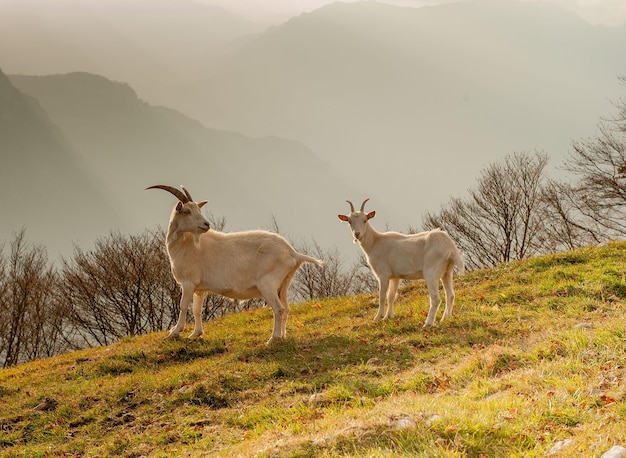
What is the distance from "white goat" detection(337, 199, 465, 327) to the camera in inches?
510

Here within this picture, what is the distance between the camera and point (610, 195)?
123 feet

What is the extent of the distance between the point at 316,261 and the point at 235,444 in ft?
21.7

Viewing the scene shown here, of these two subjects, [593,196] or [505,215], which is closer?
[593,196]

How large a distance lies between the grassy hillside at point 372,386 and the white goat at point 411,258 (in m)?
0.69

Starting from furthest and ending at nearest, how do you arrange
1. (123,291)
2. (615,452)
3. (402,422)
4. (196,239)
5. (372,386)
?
1. (123,291)
2. (196,239)
3. (372,386)
4. (402,422)
5. (615,452)

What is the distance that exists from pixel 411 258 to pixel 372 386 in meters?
5.39

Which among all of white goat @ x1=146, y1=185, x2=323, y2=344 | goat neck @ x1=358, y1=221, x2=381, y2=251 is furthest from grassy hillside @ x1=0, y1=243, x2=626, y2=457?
goat neck @ x1=358, y1=221, x2=381, y2=251

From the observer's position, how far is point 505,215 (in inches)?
1715

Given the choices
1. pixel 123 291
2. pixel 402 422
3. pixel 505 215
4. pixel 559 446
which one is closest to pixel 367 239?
pixel 402 422

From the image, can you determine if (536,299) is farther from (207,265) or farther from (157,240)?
(157,240)

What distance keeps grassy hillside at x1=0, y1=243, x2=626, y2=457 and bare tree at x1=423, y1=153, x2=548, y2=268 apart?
2711 cm

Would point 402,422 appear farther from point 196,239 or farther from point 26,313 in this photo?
point 26,313

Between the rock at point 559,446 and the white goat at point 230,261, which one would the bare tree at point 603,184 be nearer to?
the white goat at point 230,261

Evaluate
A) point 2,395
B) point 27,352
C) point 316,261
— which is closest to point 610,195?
point 316,261
